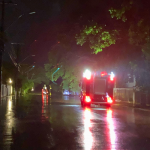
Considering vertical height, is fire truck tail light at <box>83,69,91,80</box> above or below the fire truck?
above

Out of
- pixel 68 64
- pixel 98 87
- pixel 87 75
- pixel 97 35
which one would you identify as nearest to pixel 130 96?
pixel 98 87

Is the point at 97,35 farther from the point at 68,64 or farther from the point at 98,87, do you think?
the point at 68,64

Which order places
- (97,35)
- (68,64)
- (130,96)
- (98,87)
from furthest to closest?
(68,64) < (130,96) < (98,87) < (97,35)

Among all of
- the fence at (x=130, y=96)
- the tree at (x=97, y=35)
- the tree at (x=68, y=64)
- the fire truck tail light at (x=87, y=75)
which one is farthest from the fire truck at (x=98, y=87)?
the tree at (x=68, y=64)

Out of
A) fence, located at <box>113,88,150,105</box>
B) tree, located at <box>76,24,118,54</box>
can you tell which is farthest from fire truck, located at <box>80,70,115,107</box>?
tree, located at <box>76,24,118,54</box>

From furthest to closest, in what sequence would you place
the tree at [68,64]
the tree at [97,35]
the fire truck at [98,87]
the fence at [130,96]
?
the tree at [68,64]
the fence at [130,96]
the fire truck at [98,87]
the tree at [97,35]

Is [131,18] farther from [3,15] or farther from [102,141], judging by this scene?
[3,15]

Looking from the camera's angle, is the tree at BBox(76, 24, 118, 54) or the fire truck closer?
the tree at BBox(76, 24, 118, 54)

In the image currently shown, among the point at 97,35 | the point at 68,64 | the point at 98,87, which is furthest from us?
the point at 68,64

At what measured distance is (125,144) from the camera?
7762 mm

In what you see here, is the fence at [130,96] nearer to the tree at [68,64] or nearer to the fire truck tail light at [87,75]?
the tree at [68,64]

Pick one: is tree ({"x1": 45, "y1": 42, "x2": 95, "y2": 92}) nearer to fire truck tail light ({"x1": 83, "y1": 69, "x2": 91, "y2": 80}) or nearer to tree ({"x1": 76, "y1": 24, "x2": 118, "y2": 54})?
fire truck tail light ({"x1": 83, "y1": 69, "x2": 91, "y2": 80})

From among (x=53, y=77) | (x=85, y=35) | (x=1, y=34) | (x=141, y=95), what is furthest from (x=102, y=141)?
(x=53, y=77)

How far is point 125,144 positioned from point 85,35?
8359 millimetres
